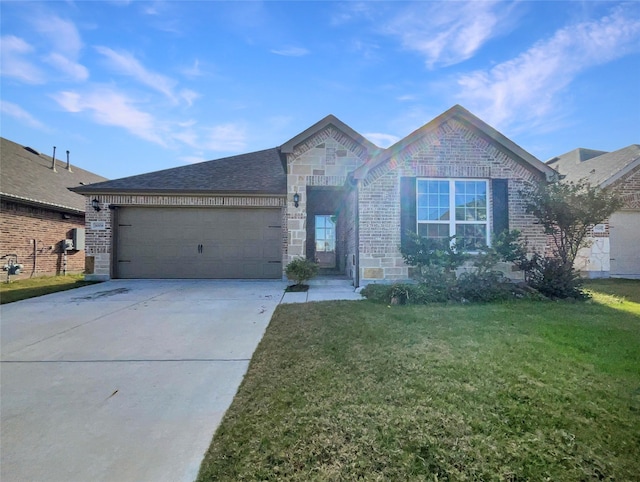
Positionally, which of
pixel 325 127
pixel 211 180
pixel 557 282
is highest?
pixel 325 127

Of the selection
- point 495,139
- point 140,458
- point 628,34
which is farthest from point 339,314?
point 628,34

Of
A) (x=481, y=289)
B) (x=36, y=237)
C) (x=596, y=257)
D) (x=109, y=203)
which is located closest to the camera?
(x=481, y=289)

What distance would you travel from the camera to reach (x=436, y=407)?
2479 mm

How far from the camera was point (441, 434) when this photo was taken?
2.16m

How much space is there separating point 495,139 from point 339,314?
6.40 meters

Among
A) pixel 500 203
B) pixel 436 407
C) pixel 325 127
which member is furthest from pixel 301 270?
pixel 436 407

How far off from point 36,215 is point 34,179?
2.21 meters

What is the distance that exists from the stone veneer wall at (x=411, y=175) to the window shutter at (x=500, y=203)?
5.2 inches

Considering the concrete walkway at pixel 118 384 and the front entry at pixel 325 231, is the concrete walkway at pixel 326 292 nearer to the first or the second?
the concrete walkway at pixel 118 384

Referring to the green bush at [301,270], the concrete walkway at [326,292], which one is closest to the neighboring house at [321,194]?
the concrete walkway at [326,292]

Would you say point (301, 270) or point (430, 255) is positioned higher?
point (430, 255)

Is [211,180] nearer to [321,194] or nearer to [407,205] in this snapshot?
[321,194]

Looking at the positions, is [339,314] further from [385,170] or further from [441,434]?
[385,170]

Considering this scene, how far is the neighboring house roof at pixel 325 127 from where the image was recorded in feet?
32.1
